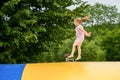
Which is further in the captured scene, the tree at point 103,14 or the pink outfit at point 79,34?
the tree at point 103,14

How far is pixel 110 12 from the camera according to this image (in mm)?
43156

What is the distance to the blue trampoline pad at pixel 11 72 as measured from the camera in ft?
18.7

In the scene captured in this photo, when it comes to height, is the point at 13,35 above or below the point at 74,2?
below

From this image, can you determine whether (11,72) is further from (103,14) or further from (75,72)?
(103,14)

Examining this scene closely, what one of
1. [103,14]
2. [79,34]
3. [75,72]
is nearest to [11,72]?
[75,72]

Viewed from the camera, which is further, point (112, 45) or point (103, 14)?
point (103, 14)

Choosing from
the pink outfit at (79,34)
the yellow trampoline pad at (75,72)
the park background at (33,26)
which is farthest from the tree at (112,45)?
the yellow trampoline pad at (75,72)

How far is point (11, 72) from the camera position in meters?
5.97

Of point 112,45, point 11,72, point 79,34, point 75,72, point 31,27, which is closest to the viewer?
point 75,72

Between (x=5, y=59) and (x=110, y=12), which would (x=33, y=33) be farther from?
(x=110, y=12)

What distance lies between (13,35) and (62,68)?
22.3ft

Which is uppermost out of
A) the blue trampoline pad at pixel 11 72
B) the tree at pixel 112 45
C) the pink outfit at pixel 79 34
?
the pink outfit at pixel 79 34

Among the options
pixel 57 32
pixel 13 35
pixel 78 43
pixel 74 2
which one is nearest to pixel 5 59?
pixel 13 35

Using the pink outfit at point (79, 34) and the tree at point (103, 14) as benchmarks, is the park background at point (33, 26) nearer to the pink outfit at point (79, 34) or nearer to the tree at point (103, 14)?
the pink outfit at point (79, 34)
